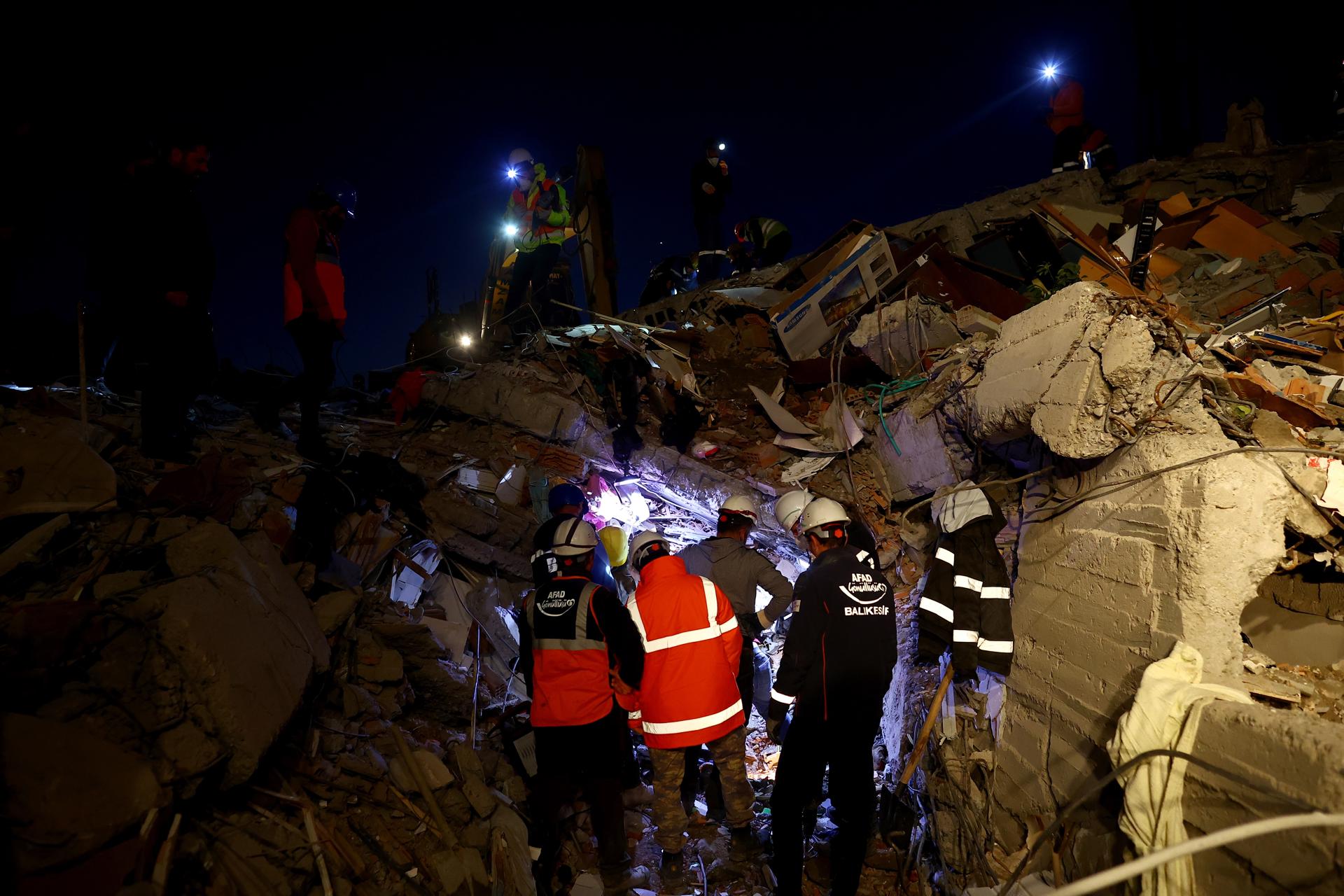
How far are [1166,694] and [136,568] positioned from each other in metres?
4.66

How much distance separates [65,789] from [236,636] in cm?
82

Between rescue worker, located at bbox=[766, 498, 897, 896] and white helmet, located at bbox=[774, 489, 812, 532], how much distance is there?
1302 mm

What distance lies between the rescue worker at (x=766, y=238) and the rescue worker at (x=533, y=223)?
2.77 meters

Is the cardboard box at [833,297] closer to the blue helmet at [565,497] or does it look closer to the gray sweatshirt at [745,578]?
the blue helmet at [565,497]

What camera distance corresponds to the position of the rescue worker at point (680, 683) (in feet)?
11.4

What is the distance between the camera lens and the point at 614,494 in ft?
20.5

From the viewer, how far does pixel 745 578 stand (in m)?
4.19

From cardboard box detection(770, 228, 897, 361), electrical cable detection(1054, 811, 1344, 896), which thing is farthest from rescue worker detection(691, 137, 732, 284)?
Answer: electrical cable detection(1054, 811, 1344, 896)

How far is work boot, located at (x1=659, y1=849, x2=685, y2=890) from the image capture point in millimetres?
3529

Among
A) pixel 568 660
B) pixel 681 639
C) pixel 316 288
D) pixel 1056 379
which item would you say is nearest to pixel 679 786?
pixel 681 639

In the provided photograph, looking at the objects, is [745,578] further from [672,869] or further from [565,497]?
[565,497]

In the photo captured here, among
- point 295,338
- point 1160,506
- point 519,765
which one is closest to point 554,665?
point 519,765

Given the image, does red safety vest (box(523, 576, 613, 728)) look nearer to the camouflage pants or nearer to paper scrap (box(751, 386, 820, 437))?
the camouflage pants

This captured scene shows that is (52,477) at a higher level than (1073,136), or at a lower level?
lower
